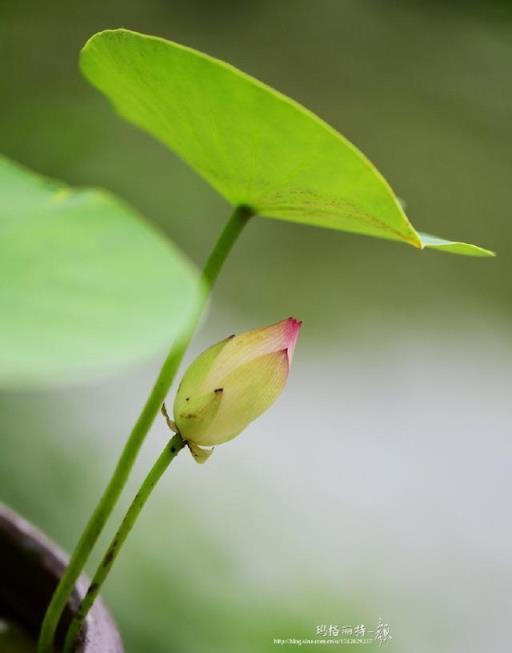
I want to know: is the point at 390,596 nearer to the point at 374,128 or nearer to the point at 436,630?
the point at 436,630

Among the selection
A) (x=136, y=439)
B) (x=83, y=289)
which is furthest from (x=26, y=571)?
(x=83, y=289)

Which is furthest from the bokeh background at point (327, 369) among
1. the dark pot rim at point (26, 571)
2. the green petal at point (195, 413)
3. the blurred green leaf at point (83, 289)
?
the blurred green leaf at point (83, 289)

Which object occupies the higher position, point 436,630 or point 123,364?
point 123,364

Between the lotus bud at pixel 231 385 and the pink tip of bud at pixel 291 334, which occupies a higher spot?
the pink tip of bud at pixel 291 334

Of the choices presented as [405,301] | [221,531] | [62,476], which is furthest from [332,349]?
[62,476]

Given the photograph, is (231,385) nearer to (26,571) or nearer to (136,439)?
(136,439)

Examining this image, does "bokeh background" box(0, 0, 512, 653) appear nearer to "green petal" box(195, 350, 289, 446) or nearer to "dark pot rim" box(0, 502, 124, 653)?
"dark pot rim" box(0, 502, 124, 653)

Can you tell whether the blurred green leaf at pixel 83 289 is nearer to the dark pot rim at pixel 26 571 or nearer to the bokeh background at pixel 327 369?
the dark pot rim at pixel 26 571
